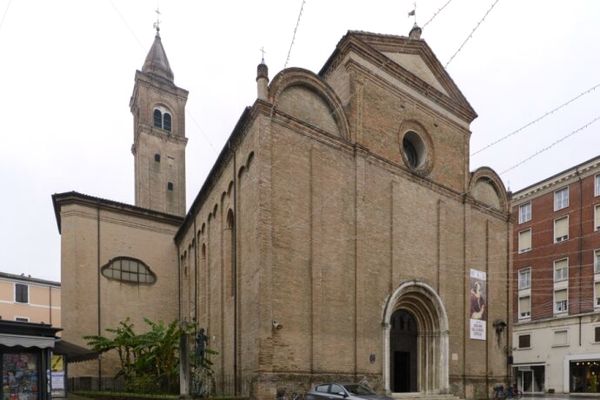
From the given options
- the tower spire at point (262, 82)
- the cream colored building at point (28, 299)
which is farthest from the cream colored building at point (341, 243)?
the cream colored building at point (28, 299)

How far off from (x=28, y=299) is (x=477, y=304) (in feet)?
143

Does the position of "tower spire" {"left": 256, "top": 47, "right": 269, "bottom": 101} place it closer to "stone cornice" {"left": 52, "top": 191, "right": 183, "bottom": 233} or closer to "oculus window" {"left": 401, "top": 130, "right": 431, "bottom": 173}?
"oculus window" {"left": 401, "top": 130, "right": 431, "bottom": 173}

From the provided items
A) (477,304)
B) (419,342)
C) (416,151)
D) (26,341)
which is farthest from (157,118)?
(26,341)

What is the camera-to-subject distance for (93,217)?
95.8 ft

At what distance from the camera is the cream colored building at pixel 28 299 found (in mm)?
45750

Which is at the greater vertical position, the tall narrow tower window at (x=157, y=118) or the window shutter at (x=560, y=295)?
the tall narrow tower window at (x=157, y=118)

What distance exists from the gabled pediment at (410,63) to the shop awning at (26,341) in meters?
15.2

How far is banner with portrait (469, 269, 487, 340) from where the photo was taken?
909 inches

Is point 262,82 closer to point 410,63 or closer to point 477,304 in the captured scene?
point 410,63

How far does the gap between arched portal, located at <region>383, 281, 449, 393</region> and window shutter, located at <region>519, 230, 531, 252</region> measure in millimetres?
22079

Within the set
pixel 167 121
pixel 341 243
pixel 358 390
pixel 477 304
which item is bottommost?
pixel 358 390

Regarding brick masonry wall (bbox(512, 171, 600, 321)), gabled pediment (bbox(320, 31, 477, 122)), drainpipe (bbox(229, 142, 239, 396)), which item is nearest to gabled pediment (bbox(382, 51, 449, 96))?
gabled pediment (bbox(320, 31, 477, 122))

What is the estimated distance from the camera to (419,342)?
21.4 m

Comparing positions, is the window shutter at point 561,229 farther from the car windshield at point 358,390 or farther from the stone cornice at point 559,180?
the car windshield at point 358,390
